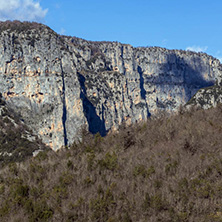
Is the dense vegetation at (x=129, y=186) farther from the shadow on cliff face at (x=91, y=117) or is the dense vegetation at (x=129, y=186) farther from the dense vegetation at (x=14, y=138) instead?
the shadow on cliff face at (x=91, y=117)

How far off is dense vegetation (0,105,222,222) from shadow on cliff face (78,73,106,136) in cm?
13302

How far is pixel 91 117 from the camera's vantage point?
169000 mm

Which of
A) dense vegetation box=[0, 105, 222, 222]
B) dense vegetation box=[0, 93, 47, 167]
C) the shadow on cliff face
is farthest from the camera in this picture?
the shadow on cliff face

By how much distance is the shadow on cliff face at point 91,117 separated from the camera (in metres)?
163

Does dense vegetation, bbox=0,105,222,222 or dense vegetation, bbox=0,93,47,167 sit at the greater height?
dense vegetation, bbox=0,93,47,167

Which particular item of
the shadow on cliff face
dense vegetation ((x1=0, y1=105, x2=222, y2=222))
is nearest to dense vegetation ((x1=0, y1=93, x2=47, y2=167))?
the shadow on cliff face

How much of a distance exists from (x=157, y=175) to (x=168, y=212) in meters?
4.96

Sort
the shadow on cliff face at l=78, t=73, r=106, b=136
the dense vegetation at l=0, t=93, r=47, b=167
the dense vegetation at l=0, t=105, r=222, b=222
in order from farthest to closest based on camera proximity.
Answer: the shadow on cliff face at l=78, t=73, r=106, b=136
the dense vegetation at l=0, t=93, r=47, b=167
the dense vegetation at l=0, t=105, r=222, b=222

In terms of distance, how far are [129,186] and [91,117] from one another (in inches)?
5861

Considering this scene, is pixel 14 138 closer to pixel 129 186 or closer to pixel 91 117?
pixel 91 117

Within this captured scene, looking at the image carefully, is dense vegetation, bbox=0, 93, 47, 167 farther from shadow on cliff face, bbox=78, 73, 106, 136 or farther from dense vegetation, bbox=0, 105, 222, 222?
dense vegetation, bbox=0, 105, 222, 222

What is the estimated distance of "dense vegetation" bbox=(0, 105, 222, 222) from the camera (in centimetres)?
1758

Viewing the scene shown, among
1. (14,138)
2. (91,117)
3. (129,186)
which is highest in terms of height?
(91,117)

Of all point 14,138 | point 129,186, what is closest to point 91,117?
point 14,138
